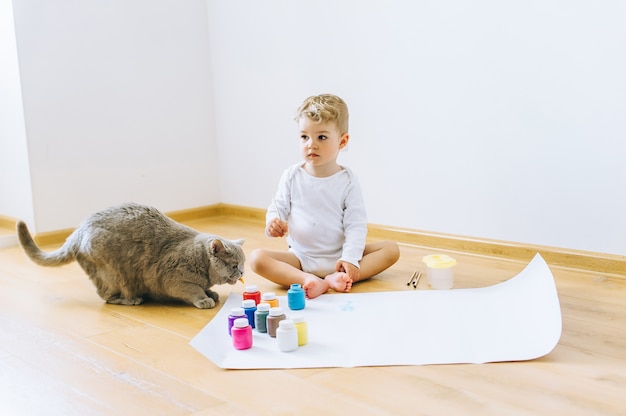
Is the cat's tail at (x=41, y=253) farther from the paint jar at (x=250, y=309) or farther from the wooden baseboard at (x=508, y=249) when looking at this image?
the wooden baseboard at (x=508, y=249)

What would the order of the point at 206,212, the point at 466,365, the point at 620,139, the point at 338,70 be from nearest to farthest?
1. the point at 466,365
2. the point at 620,139
3. the point at 338,70
4. the point at 206,212

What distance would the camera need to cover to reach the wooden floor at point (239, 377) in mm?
1037

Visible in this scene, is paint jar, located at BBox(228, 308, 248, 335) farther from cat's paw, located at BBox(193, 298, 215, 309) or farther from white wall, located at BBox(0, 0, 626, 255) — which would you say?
white wall, located at BBox(0, 0, 626, 255)

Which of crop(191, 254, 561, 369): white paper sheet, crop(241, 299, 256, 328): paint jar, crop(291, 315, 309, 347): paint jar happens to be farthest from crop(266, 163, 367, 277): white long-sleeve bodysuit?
crop(291, 315, 309, 347): paint jar

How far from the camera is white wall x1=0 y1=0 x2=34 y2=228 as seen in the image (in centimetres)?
233

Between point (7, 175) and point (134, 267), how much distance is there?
46.6 inches

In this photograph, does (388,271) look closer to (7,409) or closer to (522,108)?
(522,108)

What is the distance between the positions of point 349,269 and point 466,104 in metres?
0.69

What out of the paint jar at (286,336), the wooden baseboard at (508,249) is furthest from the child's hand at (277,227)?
the wooden baseboard at (508,249)

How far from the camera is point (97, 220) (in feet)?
5.35

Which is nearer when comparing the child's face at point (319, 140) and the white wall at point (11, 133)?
the child's face at point (319, 140)

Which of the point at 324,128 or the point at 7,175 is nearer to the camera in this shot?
the point at 324,128

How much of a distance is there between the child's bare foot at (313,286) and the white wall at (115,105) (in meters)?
1.24

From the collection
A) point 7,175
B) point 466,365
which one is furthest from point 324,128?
point 7,175
